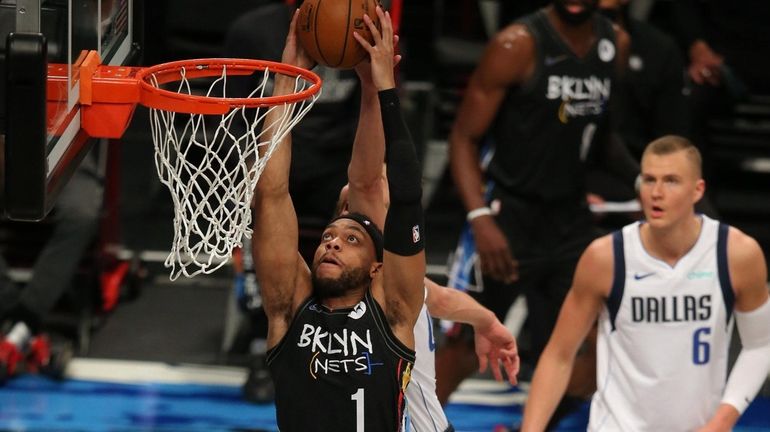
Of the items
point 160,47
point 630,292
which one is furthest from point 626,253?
point 160,47

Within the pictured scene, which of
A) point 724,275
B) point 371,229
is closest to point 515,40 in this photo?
point 724,275

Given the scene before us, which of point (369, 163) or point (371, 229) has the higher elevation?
point (369, 163)

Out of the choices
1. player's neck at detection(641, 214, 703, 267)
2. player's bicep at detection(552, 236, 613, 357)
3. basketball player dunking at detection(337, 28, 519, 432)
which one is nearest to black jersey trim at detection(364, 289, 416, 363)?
basketball player dunking at detection(337, 28, 519, 432)

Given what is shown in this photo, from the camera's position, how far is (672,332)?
5.59m

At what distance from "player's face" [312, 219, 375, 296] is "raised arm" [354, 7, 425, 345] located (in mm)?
137

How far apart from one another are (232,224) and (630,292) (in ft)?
5.90

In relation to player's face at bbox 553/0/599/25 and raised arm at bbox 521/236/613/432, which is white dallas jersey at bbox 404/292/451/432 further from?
player's face at bbox 553/0/599/25

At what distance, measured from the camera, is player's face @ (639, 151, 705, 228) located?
18.0 ft

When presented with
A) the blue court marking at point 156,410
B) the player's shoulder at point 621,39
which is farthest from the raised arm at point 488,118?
the blue court marking at point 156,410

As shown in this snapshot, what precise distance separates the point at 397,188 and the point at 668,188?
1.50m

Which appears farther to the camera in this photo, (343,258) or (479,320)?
(479,320)

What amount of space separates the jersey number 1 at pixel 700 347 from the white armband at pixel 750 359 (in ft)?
0.39

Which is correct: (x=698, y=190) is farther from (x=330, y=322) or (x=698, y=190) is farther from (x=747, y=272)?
(x=330, y=322)

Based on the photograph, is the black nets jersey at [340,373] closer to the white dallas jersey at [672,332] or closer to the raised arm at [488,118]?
the white dallas jersey at [672,332]
